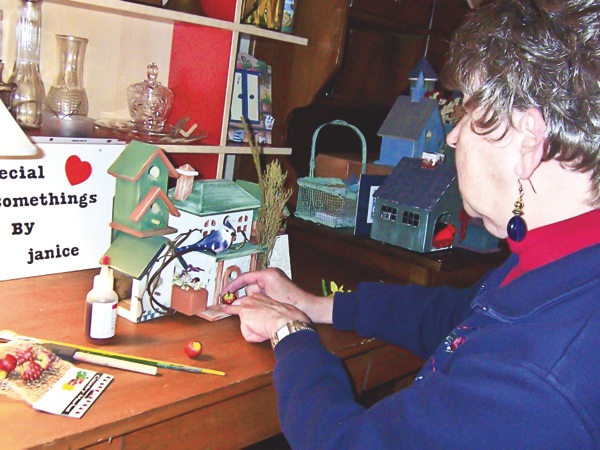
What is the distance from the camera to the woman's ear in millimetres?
892

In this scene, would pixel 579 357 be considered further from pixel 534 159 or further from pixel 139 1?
pixel 139 1

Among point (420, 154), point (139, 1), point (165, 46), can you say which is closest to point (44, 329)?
point (139, 1)

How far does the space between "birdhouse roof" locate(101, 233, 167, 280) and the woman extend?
1.04 ft

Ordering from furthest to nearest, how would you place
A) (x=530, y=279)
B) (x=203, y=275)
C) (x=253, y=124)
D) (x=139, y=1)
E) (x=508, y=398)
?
1. (x=253, y=124)
2. (x=139, y=1)
3. (x=203, y=275)
4. (x=530, y=279)
5. (x=508, y=398)

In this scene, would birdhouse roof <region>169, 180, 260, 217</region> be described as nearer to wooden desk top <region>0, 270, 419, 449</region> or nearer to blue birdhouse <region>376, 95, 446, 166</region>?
wooden desk top <region>0, 270, 419, 449</region>

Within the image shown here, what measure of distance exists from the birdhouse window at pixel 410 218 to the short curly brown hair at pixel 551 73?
817mm

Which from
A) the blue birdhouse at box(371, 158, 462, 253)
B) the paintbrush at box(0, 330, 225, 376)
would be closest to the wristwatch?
the paintbrush at box(0, 330, 225, 376)

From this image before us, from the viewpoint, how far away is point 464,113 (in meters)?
1.03

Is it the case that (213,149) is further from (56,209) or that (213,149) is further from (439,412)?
(439,412)

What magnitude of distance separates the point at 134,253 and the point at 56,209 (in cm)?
29

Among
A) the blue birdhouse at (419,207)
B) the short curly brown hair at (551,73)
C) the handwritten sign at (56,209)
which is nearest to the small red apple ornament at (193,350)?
the handwritten sign at (56,209)

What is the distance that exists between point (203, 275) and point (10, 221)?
0.41m

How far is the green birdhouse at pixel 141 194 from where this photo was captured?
4.01 feet

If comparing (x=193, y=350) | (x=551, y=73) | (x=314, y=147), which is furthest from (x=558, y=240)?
(x=314, y=147)
